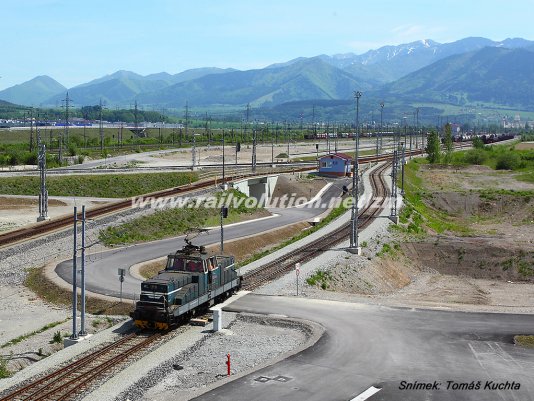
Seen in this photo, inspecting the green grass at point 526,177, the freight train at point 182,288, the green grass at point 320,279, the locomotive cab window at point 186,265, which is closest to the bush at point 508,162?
the green grass at point 526,177

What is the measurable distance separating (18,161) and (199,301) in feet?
316

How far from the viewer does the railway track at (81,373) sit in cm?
2369

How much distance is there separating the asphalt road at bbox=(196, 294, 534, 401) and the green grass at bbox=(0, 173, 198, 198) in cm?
5638

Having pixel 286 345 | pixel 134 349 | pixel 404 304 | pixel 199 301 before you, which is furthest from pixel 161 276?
pixel 404 304

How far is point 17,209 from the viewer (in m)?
74.1

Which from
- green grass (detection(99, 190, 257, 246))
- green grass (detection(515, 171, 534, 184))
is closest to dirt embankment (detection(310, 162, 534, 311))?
green grass (detection(99, 190, 257, 246))

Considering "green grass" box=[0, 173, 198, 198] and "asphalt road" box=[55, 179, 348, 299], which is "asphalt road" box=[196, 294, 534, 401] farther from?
"green grass" box=[0, 173, 198, 198]

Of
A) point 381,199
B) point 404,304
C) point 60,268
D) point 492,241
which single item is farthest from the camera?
point 381,199

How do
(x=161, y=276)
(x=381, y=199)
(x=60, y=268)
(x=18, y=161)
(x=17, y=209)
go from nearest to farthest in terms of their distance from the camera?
(x=161, y=276) → (x=60, y=268) → (x=17, y=209) → (x=381, y=199) → (x=18, y=161)

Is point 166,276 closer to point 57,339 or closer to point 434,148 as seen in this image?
point 57,339

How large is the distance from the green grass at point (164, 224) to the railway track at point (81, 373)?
2872 cm

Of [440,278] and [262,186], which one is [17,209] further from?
[440,278]

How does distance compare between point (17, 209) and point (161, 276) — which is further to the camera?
point (17, 209)

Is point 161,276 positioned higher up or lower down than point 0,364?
higher up
